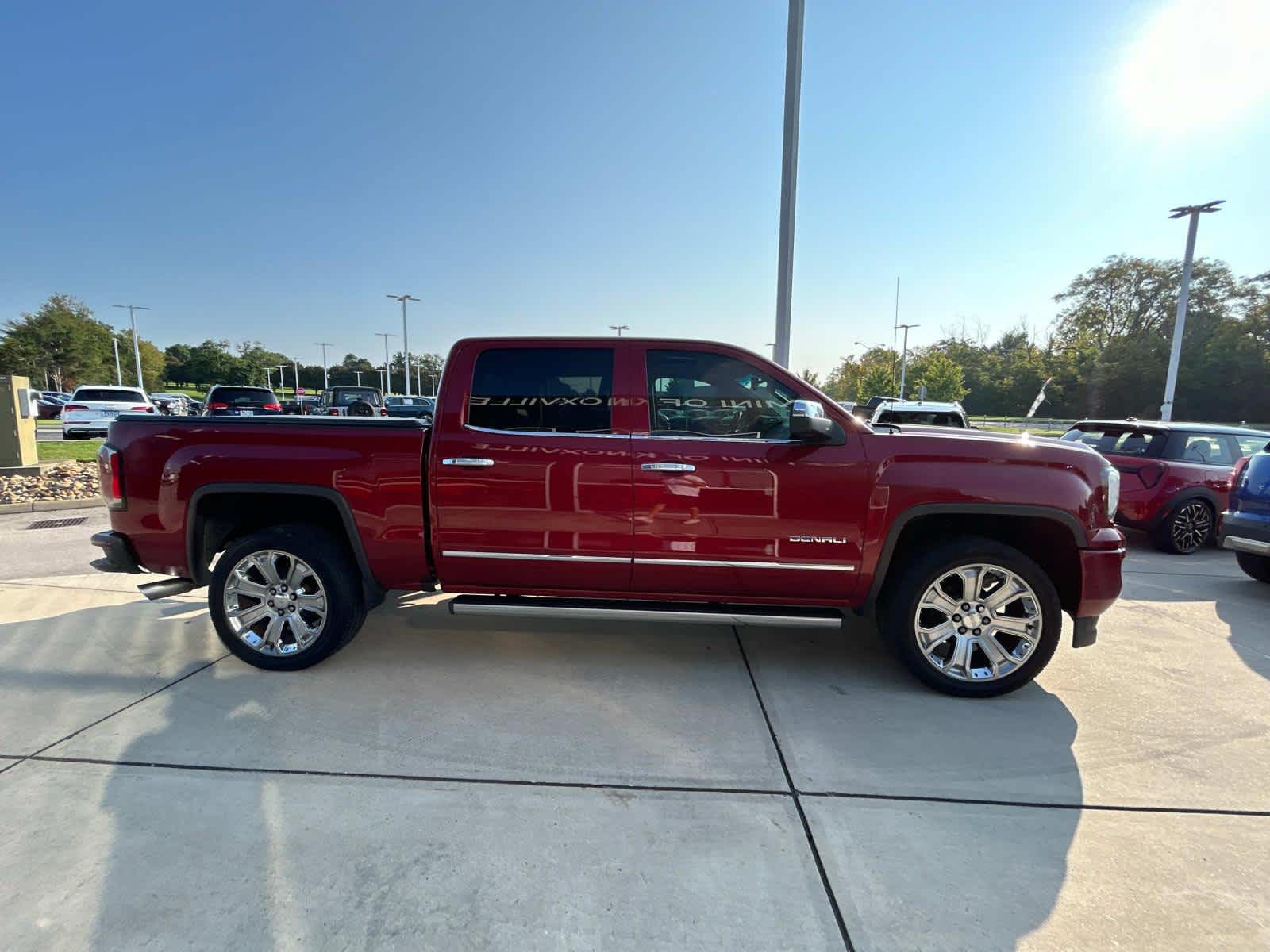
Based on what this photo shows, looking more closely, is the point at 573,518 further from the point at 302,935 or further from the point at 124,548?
the point at 124,548

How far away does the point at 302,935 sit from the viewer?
1.88m

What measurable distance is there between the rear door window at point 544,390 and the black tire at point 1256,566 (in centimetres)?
643

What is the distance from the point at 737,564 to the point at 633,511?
664 mm

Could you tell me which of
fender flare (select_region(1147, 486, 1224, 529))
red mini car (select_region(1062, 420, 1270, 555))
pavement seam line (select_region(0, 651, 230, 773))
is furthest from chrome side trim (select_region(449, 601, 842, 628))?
fender flare (select_region(1147, 486, 1224, 529))

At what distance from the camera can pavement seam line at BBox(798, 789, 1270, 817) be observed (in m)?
2.54

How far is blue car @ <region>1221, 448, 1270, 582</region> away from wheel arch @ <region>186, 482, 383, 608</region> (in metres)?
7.20

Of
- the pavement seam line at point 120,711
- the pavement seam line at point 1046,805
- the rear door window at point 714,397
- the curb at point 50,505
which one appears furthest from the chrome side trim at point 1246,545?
the curb at point 50,505

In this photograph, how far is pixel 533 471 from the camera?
3449 mm

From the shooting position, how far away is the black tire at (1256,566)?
5.83m

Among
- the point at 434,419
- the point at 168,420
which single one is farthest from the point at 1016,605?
the point at 168,420

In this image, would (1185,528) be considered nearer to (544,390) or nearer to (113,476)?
(544,390)

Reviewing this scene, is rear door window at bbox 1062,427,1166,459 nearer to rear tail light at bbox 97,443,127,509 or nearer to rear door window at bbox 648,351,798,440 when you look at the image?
rear door window at bbox 648,351,798,440

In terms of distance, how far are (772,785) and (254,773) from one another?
2249 millimetres

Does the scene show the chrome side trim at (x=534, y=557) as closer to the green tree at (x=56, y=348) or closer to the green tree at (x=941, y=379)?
the green tree at (x=941, y=379)
